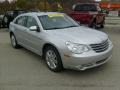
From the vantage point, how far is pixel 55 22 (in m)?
6.25

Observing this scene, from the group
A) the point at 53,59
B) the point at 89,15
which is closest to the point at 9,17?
the point at 89,15

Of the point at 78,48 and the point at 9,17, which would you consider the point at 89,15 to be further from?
the point at 78,48

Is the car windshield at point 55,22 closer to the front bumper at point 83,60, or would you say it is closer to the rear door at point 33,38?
the rear door at point 33,38

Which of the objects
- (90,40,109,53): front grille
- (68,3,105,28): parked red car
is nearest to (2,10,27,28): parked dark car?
(68,3,105,28): parked red car

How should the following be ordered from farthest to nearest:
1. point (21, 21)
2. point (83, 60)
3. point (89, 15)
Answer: point (89, 15) → point (21, 21) → point (83, 60)

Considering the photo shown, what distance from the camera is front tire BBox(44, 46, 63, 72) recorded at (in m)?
5.07

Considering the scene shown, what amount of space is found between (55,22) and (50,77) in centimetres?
196

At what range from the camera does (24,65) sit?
5.95 metres

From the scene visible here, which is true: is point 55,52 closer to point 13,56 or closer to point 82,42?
point 82,42

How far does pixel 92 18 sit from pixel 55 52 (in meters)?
8.37

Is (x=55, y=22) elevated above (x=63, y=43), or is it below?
above

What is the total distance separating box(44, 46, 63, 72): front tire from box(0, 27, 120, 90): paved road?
15 cm

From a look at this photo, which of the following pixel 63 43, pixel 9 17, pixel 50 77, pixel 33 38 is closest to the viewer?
pixel 63 43

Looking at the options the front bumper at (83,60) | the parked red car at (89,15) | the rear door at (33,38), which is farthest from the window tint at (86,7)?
the front bumper at (83,60)
